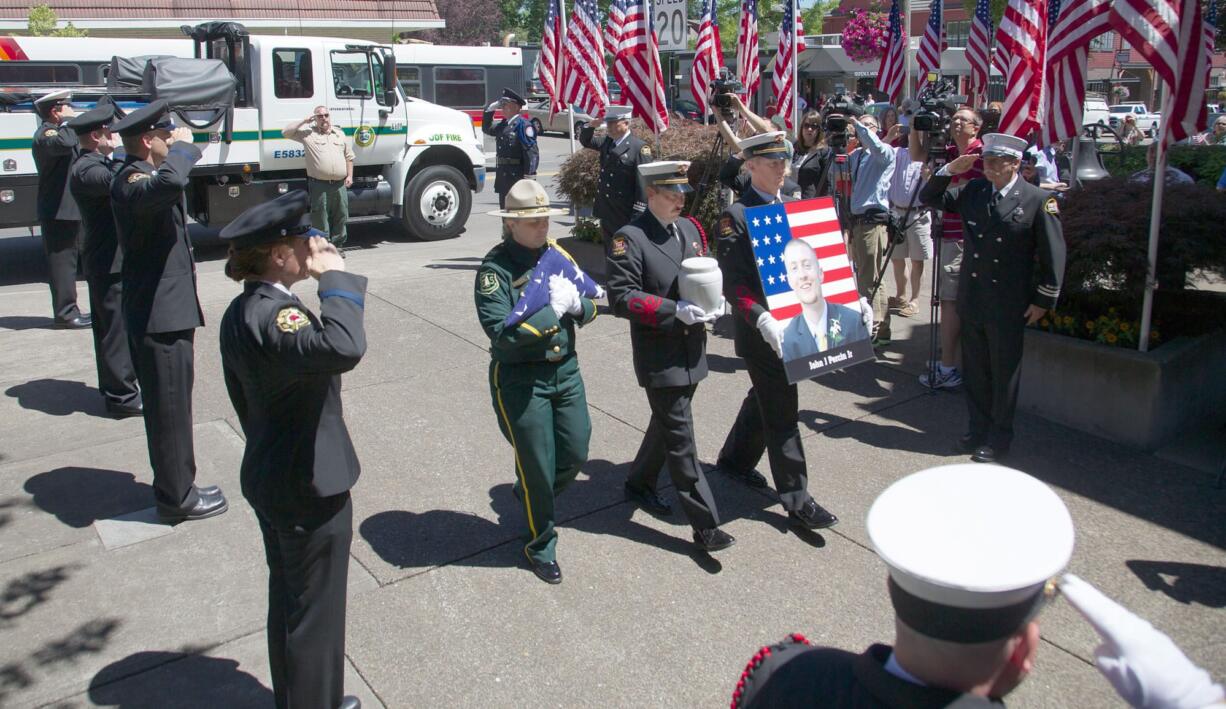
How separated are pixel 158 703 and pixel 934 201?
5.03m

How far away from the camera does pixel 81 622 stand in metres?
4.03

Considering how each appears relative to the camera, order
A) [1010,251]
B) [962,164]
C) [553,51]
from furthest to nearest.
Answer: [553,51]
[962,164]
[1010,251]

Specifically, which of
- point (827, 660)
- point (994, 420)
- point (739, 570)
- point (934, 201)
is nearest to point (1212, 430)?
point (994, 420)

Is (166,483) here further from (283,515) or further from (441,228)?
(441,228)

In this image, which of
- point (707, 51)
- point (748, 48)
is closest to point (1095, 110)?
point (748, 48)

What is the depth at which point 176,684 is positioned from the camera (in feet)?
11.9

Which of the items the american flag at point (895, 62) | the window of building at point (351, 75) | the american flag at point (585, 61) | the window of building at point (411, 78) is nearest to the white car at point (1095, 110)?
the american flag at point (895, 62)

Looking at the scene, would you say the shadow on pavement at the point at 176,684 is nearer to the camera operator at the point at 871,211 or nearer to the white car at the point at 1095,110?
the camera operator at the point at 871,211

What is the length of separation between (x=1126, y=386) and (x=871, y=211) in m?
2.70

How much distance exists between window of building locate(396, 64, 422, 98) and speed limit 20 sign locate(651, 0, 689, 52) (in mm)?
5590

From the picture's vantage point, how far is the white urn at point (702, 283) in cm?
412

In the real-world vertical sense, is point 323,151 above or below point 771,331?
above

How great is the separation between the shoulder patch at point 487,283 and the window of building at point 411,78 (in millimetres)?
15231

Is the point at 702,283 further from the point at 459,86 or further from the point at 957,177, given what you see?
the point at 459,86
